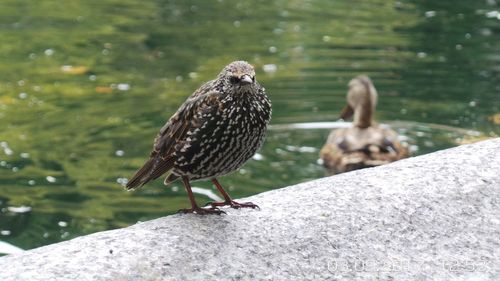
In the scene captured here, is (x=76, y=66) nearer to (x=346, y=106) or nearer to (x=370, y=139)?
(x=346, y=106)

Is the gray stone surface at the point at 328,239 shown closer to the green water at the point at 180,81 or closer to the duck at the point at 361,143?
the green water at the point at 180,81

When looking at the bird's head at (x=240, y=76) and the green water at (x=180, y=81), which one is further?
the green water at (x=180, y=81)

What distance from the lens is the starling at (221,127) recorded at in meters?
4.54

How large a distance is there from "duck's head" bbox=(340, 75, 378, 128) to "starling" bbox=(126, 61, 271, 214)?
19.0ft

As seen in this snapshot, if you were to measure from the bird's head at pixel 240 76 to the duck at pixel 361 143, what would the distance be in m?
5.16

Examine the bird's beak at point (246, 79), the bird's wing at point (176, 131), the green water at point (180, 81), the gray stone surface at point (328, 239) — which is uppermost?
the bird's beak at point (246, 79)

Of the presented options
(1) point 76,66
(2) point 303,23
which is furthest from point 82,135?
(2) point 303,23

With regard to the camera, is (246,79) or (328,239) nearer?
(246,79)

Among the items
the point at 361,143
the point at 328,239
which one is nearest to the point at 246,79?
the point at 328,239

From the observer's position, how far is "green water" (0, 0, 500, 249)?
9.21 m

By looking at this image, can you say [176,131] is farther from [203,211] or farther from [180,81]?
[180,81]

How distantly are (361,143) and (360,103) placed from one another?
0.51m

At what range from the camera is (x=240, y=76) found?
14.8ft

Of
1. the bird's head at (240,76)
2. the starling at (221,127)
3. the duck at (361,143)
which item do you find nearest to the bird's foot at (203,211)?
the starling at (221,127)
